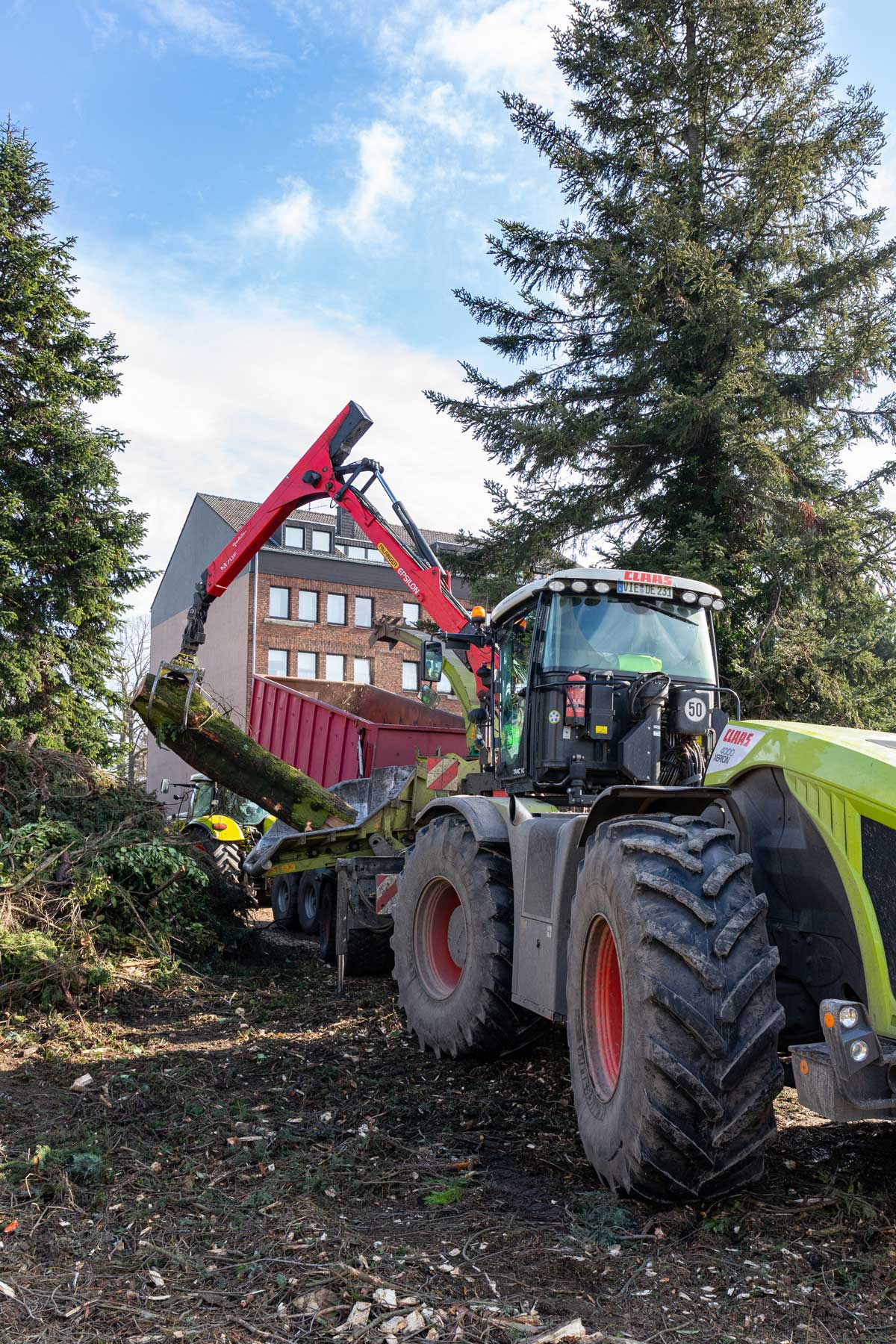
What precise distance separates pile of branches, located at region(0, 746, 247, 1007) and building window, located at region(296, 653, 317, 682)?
27543mm

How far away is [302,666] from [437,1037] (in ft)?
105

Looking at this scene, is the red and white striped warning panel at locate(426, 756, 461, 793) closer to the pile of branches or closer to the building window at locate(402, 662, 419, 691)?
the pile of branches

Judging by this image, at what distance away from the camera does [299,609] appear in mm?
38375

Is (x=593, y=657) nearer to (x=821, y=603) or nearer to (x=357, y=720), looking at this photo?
(x=357, y=720)

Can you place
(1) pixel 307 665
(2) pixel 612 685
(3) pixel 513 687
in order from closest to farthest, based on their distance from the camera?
(2) pixel 612 685, (3) pixel 513 687, (1) pixel 307 665

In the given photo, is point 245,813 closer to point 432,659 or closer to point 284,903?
point 284,903

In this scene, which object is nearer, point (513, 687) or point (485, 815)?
point (485, 815)

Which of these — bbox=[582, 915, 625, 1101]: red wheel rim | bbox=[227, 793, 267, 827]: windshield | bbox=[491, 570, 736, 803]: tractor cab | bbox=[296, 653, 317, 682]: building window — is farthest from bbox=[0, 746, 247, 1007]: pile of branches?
bbox=[296, 653, 317, 682]: building window

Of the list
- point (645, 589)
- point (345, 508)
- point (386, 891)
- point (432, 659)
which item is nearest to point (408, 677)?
point (345, 508)

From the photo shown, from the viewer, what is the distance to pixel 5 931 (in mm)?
7445

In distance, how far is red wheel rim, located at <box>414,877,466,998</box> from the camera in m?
6.54

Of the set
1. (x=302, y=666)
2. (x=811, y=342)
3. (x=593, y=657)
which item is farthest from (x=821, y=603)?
(x=302, y=666)

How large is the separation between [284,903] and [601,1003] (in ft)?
30.9

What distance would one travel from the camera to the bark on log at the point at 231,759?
9.91 metres
